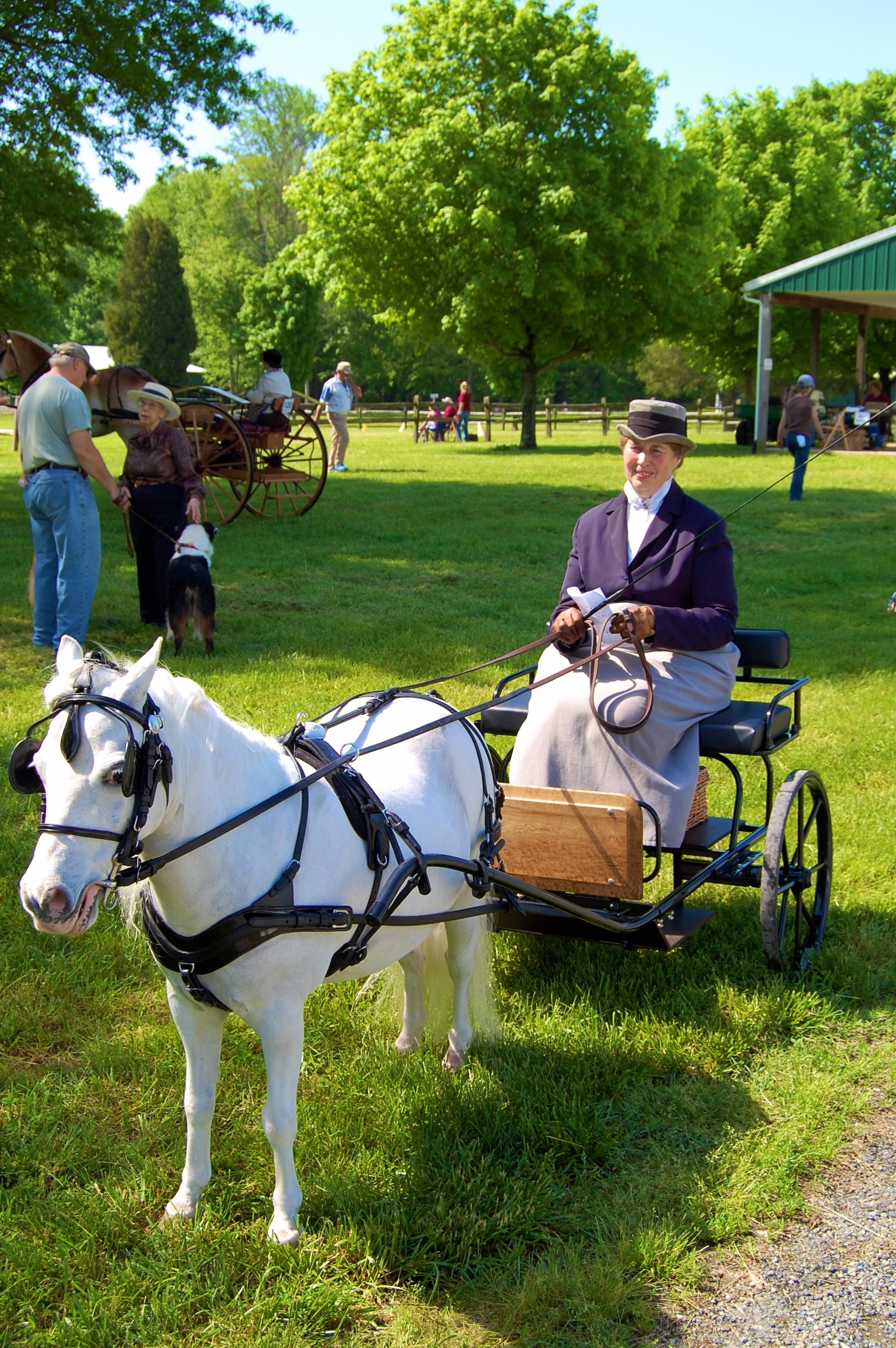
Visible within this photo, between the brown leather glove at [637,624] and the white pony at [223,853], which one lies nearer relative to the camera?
the white pony at [223,853]

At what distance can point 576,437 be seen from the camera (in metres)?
38.7

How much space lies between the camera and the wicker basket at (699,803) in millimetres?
4465

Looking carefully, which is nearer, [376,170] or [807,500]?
[807,500]

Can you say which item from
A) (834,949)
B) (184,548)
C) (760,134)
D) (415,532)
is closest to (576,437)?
(760,134)

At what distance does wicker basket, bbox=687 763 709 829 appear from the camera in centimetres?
446

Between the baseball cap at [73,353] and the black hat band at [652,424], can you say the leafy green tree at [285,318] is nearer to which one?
the baseball cap at [73,353]

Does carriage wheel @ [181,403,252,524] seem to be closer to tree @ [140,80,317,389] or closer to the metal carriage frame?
the metal carriage frame

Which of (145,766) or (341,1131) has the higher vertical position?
(145,766)

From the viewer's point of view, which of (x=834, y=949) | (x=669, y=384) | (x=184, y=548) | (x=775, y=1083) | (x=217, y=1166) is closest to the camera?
(x=217, y=1166)

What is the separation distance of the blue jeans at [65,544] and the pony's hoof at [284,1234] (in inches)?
237

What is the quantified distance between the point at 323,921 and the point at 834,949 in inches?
105

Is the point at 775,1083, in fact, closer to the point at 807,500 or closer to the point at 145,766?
the point at 145,766

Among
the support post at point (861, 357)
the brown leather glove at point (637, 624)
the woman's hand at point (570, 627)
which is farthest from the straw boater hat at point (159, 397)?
the support post at point (861, 357)

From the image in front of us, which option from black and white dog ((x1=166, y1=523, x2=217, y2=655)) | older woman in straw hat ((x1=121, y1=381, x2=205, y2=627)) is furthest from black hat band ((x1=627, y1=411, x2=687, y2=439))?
older woman in straw hat ((x1=121, y1=381, x2=205, y2=627))
